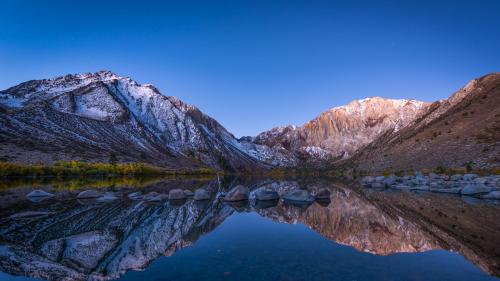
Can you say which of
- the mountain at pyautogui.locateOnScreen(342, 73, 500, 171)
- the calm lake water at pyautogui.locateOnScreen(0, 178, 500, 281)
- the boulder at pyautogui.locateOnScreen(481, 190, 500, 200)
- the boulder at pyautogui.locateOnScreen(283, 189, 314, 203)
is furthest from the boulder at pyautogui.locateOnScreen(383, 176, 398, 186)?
the calm lake water at pyautogui.locateOnScreen(0, 178, 500, 281)

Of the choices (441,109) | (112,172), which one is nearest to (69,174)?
(112,172)

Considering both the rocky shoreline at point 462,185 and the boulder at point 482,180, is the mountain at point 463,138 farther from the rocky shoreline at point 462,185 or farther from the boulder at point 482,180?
the boulder at point 482,180

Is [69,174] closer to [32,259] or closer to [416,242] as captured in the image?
[32,259]

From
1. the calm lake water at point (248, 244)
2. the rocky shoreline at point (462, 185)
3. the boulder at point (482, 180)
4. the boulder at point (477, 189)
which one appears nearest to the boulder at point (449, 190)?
the rocky shoreline at point (462, 185)

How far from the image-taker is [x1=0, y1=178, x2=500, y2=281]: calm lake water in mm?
12109

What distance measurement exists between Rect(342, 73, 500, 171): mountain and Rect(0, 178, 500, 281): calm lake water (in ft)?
156

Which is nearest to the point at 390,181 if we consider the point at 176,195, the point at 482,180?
the point at 482,180

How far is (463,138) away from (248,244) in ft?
285

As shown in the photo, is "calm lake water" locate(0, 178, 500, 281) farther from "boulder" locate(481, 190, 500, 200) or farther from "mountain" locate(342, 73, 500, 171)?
"mountain" locate(342, 73, 500, 171)

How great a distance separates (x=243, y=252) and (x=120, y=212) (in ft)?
52.4

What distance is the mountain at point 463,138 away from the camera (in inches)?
2692

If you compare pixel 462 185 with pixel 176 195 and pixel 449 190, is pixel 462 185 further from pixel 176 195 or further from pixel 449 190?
pixel 176 195

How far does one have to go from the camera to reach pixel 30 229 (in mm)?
19578

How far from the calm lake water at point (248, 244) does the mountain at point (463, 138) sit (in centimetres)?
4747
